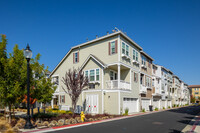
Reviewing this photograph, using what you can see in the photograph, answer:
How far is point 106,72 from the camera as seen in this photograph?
2216cm

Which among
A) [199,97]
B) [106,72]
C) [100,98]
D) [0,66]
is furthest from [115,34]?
[199,97]

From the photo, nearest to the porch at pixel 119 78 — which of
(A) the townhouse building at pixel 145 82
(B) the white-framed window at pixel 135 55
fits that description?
(B) the white-framed window at pixel 135 55

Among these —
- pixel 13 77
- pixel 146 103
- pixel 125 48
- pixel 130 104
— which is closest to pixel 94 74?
pixel 125 48

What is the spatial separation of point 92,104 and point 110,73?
16.2 feet

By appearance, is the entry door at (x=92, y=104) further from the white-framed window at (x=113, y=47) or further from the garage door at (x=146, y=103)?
the garage door at (x=146, y=103)

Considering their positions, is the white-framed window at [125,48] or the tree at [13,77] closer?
the tree at [13,77]

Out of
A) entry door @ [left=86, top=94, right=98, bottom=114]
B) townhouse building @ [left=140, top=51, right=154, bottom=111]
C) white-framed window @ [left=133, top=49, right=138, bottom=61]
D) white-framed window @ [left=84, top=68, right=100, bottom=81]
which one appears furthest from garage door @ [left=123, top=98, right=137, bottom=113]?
white-framed window @ [left=133, top=49, right=138, bottom=61]

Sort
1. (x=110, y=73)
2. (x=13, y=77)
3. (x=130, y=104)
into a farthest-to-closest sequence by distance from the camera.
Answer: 1. (x=130, y=104)
2. (x=110, y=73)
3. (x=13, y=77)

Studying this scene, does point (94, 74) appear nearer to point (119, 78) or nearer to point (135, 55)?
point (119, 78)

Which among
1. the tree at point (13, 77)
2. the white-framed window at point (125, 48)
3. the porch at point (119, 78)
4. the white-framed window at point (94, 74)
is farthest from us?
the white-framed window at point (94, 74)

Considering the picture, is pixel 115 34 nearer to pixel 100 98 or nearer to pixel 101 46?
pixel 101 46

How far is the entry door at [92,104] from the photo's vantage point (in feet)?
71.2

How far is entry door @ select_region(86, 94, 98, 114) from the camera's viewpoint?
2170 cm

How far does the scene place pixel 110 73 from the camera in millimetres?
22984
